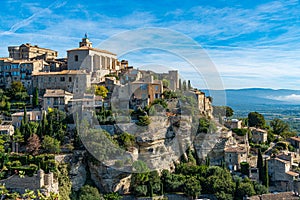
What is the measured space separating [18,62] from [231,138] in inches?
941

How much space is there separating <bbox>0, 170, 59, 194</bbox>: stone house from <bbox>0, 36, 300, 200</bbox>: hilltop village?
0.22 ft

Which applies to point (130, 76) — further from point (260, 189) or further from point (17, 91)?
point (260, 189)

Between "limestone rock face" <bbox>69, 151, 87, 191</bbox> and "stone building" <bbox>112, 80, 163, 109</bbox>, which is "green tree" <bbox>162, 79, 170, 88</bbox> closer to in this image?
"stone building" <bbox>112, 80, 163, 109</bbox>

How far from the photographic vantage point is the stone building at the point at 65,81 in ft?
111

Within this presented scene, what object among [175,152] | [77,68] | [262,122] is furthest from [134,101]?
[262,122]

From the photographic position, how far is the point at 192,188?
2488 centimetres

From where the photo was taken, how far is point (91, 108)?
98.6ft

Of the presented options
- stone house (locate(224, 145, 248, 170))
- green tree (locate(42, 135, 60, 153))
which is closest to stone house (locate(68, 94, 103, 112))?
green tree (locate(42, 135, 60, 153))

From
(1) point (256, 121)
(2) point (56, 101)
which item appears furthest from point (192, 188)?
(1) point (256, 121)

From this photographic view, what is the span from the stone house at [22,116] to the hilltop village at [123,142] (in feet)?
0.27

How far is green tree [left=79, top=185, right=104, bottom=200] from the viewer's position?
23.4 meters

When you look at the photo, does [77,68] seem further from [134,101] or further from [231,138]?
[231,138]

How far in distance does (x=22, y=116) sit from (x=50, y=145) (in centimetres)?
543

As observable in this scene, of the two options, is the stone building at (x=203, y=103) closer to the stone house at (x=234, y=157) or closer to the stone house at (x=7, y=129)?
the stone house at (x=234, y=157)
